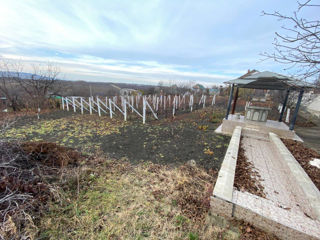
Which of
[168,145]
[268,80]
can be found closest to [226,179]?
[168,145]

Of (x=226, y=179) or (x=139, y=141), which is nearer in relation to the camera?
(x=226, y=179)

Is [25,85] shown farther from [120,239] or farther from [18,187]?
[120,239]

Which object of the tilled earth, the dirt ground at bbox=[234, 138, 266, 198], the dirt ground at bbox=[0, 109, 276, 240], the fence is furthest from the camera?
the fence

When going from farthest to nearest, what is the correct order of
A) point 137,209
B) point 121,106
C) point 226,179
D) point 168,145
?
1. point 121,106
2. point 168,145
3. point 226,179
4. point 137,209

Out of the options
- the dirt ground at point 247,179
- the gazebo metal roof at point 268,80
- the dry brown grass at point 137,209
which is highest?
the gazebo metal roof at point 268,80

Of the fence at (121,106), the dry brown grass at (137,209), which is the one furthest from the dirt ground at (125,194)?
the fence at (121,106)

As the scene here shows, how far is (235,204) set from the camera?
188 centimetres

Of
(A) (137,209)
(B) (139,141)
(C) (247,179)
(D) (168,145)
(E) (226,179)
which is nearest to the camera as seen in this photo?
(A) (137,209)

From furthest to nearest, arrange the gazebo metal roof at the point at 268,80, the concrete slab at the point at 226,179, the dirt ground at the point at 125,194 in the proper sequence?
the gazebo metal roof at the point at 268,80 < the concrete slab at the point at 226,179 < the dirt ground at the point at 125,194

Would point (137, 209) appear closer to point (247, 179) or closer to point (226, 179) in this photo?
point (226, 179)

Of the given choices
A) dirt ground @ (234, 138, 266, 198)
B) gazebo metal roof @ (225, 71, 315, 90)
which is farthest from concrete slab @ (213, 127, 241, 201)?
gazebo metal roof @ (225, 71, 315, 90)

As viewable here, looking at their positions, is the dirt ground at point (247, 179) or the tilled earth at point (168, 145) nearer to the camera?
the dirt ground at point (247, 179)

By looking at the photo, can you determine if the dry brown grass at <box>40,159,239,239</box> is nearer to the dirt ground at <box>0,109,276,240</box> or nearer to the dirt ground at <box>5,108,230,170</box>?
the dirt ground at <box>0,109,276,240</box>

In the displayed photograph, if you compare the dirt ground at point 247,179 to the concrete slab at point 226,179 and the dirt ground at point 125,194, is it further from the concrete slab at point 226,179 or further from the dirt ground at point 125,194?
the dirt ground at point 125,194
